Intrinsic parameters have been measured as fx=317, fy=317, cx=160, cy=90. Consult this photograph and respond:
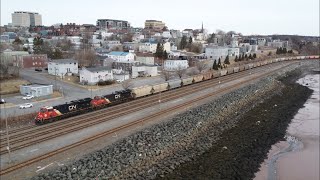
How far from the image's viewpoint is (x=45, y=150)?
66.1 ft

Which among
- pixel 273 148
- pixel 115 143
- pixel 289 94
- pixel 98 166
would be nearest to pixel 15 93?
pixel 115 143

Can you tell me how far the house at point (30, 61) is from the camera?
60469 millimetres

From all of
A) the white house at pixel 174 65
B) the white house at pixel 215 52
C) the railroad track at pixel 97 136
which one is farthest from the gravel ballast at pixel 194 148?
the white house at pixel 215 52

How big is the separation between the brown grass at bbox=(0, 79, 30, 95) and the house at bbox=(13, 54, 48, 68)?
15525 millimetres

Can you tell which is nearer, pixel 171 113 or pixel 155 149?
pixel 155 149

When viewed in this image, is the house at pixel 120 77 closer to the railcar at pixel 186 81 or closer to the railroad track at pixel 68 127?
the railcar at pixel 186 81

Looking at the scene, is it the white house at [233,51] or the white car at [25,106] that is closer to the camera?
the white car at [25,106]

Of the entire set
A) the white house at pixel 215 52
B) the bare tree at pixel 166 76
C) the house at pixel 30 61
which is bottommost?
the bare tree at pixel 166 76

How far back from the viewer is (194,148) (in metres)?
22.6

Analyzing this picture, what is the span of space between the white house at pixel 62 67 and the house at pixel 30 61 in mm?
9116

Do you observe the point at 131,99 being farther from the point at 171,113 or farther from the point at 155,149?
the point at 155,149

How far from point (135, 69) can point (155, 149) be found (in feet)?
113

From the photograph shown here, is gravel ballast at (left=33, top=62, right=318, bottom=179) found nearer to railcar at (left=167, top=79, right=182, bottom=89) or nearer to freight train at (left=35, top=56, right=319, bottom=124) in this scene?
freight train at (left=35, top=56, right=319, bottom=124)

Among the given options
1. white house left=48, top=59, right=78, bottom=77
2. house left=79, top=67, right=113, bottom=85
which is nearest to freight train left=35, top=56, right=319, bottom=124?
house left=79, top=67, right=113, bottom=85
